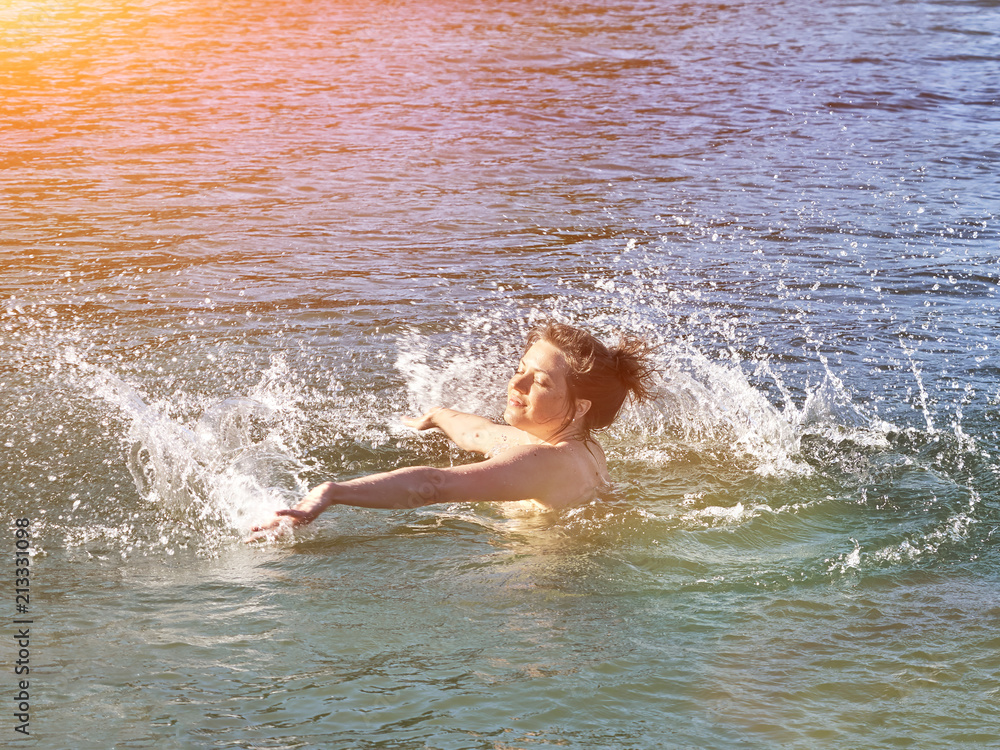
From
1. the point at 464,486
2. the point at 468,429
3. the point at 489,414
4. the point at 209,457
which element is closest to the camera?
the point at 464,486

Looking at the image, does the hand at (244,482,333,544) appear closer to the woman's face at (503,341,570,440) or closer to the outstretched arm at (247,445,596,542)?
the outstretched arm at (247,445,596,542)

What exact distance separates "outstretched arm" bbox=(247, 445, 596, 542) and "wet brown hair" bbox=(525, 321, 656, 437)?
10.1 inches

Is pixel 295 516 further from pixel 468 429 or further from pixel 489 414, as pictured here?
→ pixel 489 414

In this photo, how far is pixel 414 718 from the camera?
3219 millimetres

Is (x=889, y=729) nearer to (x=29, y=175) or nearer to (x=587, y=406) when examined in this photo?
(x=587, y=406)

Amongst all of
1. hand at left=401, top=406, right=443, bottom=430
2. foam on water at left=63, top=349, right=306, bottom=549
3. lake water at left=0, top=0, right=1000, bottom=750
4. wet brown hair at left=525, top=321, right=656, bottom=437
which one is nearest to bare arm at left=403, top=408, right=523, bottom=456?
hand at left=401, top=406, right=443, bottom=430

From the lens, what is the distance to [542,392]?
15.7 ft

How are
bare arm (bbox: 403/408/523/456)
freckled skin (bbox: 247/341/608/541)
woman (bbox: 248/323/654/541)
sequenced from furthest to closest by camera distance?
bare arm (bbox: 403/408/523/456) → woman (bbox: 248/323/654/541) → freckled skin (bbox: 247/341/608/541)

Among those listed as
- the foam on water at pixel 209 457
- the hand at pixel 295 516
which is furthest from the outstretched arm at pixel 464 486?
the foam on water at pixel 209 457

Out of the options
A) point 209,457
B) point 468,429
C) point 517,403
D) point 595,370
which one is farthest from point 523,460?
point 209,457

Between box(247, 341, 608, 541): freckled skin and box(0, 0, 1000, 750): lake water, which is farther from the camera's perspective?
box(247, 341, 608, 541): freckled skin

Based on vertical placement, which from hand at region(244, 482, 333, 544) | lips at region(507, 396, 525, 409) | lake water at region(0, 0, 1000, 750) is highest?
hand at region(244, 482, 333, 544)

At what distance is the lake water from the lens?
11.2ft

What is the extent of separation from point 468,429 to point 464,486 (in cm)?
116
